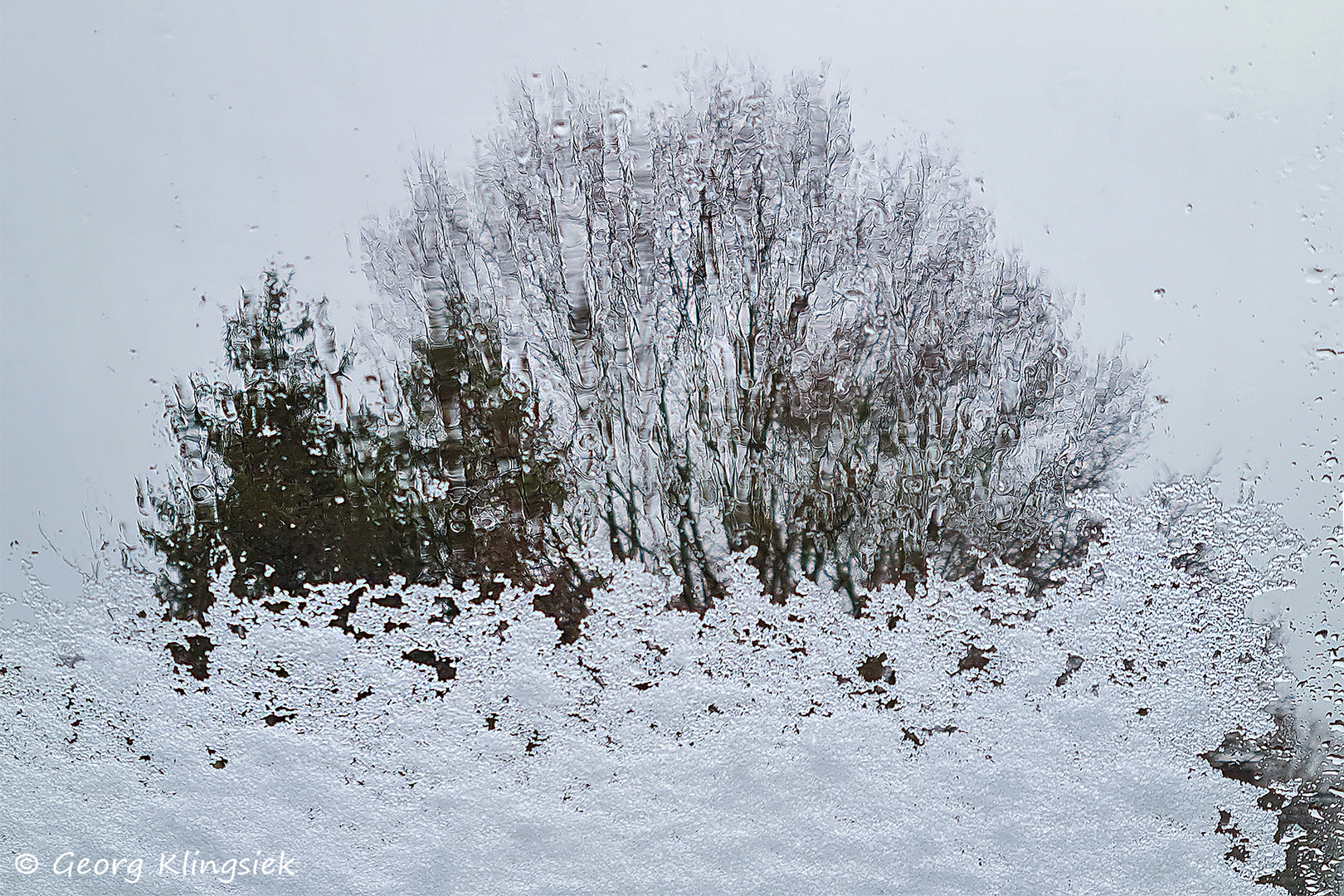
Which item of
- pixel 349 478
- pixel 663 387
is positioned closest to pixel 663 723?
pixel 663 387

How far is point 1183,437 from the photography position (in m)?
1.26

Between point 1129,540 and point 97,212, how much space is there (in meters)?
2.10

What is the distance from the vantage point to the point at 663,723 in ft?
4.25

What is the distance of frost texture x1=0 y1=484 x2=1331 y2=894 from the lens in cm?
127

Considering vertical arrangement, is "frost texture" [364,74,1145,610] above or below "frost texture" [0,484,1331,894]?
above

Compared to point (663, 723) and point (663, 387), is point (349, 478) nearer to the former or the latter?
point (663, 387)

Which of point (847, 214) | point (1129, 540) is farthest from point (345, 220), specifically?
point (1129, 540)

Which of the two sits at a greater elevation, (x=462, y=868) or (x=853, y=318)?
(x=853, y=318)

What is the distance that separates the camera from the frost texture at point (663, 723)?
1.27 metres

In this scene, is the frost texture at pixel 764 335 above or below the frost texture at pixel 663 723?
above

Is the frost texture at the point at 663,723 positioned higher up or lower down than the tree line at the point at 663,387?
lower down

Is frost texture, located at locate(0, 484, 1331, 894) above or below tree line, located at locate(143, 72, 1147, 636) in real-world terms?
below

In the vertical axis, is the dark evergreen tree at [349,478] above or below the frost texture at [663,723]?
above

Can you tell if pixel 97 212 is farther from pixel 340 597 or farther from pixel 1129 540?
pixel 1129 540
